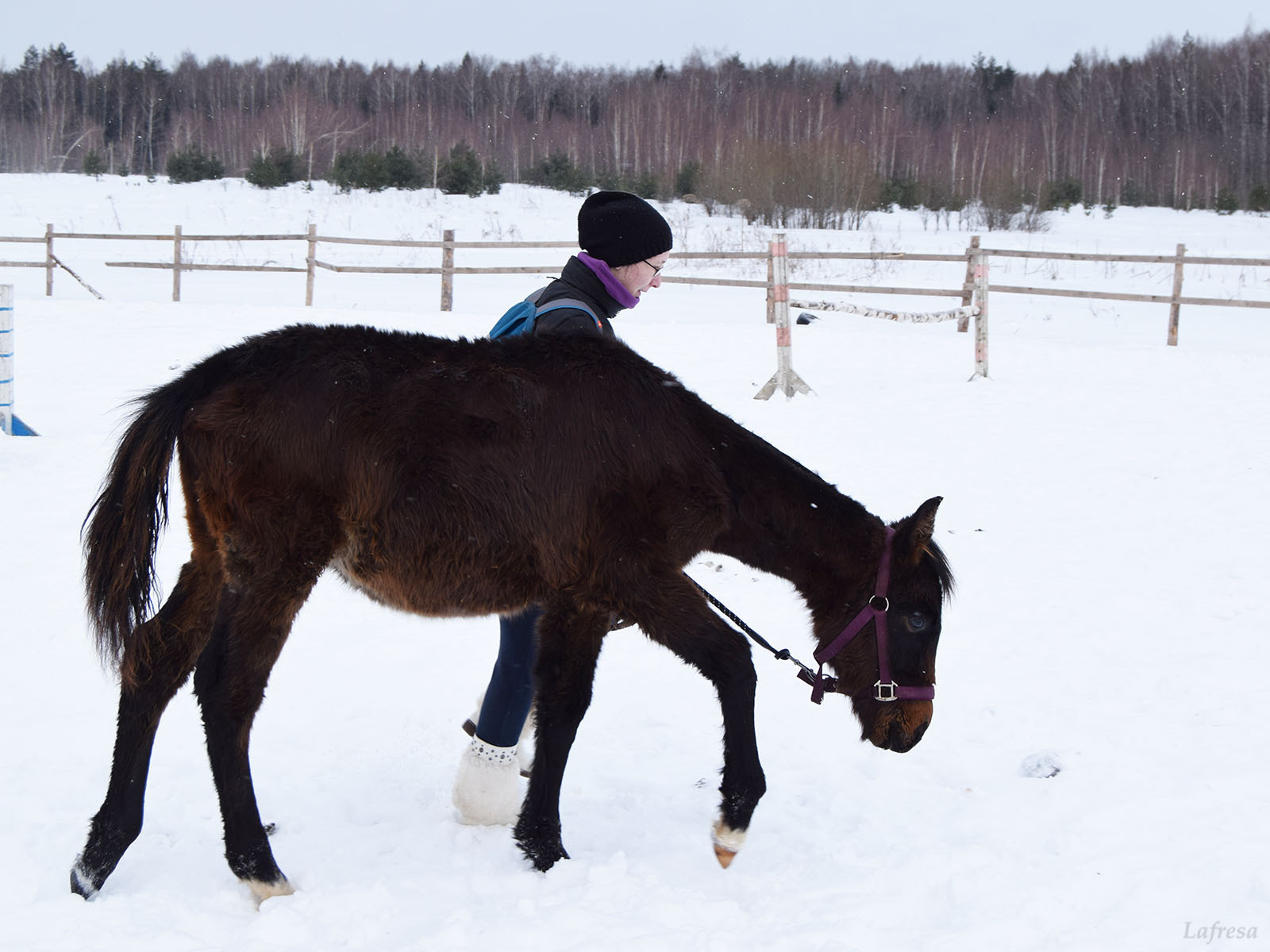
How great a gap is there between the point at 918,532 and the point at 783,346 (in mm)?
Answer: 7187

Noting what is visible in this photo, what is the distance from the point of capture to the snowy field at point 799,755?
2518 millimetres

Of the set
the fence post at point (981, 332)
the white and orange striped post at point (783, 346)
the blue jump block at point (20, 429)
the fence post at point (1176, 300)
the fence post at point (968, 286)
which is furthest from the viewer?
the fence post at point (968, 286)

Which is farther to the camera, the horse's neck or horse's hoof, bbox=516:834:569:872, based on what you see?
the horse's neck

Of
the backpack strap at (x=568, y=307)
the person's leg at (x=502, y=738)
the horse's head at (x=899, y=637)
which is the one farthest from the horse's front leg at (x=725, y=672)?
the backpack strap at (x=568, y=307)

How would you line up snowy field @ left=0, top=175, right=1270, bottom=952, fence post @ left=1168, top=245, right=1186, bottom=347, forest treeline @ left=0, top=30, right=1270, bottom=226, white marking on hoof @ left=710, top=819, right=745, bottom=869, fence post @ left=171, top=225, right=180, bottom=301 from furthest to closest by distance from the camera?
forest treeline @ left=0, top=30, right=1270, bottom=226
fence post @ left=171, top=225, right=180, bottom=301
fence post @ left=1168, top=245, right=1186, bottom=347
white marking on hoof @ left=710, top=819, right=745, bottom=869
snowy field @ left=0, top=175, right=1270, bottom=952

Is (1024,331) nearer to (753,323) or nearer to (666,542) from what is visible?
(753,323)

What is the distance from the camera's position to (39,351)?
11461mm

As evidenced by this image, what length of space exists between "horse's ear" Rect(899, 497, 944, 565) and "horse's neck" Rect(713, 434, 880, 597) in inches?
4.4

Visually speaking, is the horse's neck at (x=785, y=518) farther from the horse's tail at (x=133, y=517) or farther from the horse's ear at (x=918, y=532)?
the horse's tail at (x=133, y=517)

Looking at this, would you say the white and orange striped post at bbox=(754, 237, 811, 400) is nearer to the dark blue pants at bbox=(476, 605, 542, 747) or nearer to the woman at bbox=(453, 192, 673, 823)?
the woman at bbox=(453, 192, 673, 823)

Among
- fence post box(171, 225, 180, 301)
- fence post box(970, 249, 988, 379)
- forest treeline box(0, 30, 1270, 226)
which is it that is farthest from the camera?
forest treeline box(0, 30, 1270, 226)

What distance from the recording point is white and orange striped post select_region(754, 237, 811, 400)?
32.3 feet

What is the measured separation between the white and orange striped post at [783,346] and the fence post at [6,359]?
6347mm

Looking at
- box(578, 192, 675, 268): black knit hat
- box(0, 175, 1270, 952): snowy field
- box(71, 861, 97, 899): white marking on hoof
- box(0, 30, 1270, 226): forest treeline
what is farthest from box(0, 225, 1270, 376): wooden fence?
box(0, 30, 1270, 226): forest treeline
